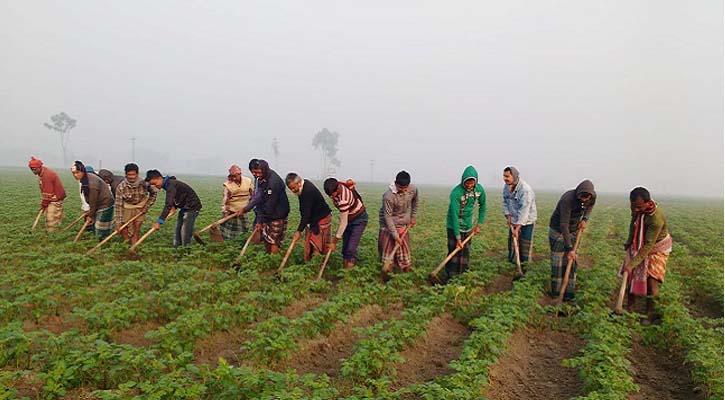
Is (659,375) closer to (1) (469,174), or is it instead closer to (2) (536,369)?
(2) (536,369)

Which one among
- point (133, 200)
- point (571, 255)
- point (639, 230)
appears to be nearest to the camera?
point (639, 230)

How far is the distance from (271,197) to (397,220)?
248 centimetres

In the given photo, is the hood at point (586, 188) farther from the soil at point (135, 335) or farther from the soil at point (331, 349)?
the soil at point (135, 335)

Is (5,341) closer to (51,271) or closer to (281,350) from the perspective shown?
(281,350)

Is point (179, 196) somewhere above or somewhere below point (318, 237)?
above

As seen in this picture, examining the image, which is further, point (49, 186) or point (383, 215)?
point (49, 186)

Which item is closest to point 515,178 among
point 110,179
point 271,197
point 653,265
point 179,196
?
point 653,265

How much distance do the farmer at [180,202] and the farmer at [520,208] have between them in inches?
246

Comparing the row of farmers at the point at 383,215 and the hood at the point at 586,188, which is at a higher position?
the hood at the point at 586,188

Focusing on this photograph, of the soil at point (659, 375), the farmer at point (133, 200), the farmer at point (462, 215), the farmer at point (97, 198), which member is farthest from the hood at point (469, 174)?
the farmer at point (97, 198)

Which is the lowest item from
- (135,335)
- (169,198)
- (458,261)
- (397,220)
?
(135,335)

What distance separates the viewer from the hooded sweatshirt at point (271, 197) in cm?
764

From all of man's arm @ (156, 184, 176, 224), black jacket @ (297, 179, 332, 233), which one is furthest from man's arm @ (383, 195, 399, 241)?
man's arm @ (156, 184, 176, 224)

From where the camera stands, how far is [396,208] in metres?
7.28
